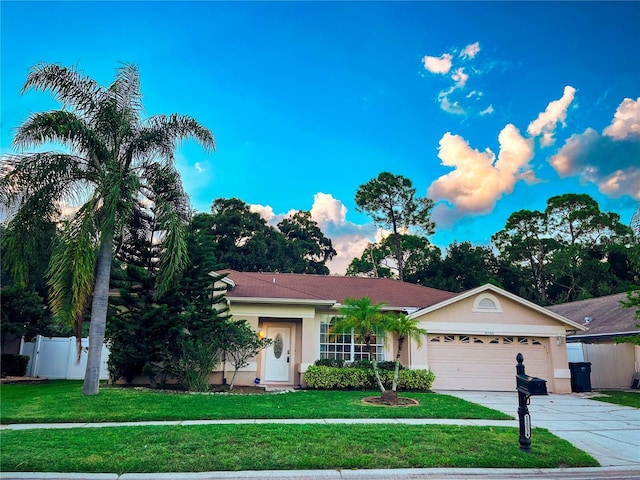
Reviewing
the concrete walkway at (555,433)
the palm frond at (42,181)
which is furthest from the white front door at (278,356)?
the palm frond at (42,181)

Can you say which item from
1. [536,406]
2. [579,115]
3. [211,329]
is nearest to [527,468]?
[536,406]

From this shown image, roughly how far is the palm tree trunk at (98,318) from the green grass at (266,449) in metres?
4.13

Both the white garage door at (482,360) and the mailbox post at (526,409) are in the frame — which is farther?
the white garage door at (482,360)

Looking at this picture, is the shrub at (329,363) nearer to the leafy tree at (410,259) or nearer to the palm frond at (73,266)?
the palm frond at (73,266)

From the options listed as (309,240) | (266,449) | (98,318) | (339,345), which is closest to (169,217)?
(98,318)

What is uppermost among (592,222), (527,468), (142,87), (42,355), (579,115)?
(592,222)

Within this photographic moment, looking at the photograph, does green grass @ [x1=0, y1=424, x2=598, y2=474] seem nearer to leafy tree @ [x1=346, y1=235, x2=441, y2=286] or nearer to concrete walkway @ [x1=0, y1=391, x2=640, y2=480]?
concrete walkway @ [x1=0, y1=391, x2=640, y2=480]

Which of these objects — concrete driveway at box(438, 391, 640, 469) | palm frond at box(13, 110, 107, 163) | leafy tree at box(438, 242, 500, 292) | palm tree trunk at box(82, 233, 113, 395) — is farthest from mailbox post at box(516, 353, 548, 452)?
leafy tree at box(438, 242, 500, 292)

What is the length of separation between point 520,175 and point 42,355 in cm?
2429

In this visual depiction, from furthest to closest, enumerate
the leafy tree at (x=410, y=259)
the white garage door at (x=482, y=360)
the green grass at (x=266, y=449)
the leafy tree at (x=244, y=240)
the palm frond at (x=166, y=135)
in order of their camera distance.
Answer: the leafy tree at (x=410, y=259)
the leafy tree at (x=244, y=240)
the white garage door at (x=482, y=360)
the palm frond at (x=166, y=135)
the green grass at (x=266, y=449)

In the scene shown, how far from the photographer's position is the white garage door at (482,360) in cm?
1644

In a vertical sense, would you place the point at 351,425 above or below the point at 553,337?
below

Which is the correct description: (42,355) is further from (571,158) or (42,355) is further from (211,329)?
(571,158)

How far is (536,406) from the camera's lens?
12172mm
